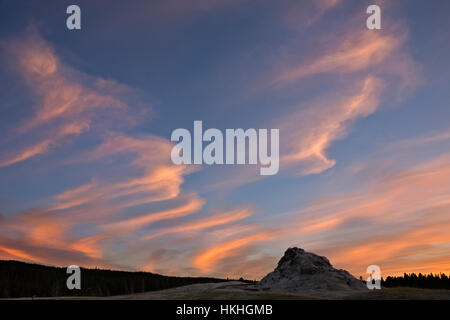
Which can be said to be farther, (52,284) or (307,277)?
(52,284)

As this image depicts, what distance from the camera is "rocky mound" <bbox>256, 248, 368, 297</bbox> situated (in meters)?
42.6

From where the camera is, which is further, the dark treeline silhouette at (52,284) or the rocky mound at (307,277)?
the dark treeline silhouette at (52,284)

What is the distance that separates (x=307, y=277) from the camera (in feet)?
150

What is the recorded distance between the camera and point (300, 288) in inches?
1695

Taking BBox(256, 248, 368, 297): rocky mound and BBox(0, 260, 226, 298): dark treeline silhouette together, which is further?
BBox(0, 260, 226, 298): dark treeline silhouette

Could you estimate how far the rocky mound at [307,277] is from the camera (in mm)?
42625
